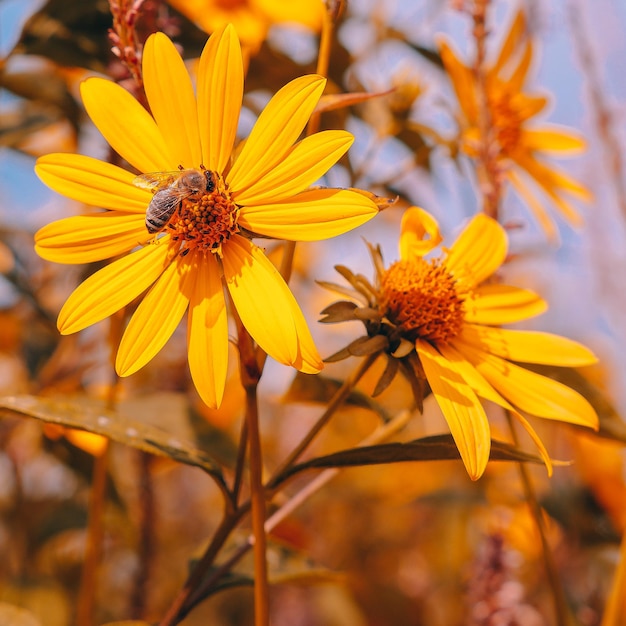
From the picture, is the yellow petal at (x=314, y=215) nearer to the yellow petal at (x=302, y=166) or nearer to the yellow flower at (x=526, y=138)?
the yellow petal at (x=302, y=166)

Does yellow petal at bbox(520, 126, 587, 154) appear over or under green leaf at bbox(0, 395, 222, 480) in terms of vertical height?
over

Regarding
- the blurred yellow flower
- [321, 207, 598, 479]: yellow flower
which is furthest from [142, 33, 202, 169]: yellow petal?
the blurred yellow flower

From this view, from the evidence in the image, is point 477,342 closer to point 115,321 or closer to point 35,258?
point 115,321

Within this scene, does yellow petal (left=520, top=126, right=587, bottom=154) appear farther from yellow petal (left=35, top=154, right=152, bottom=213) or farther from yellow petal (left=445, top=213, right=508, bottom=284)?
yellow petal (left=35, top=154, right=152, bottom=213)

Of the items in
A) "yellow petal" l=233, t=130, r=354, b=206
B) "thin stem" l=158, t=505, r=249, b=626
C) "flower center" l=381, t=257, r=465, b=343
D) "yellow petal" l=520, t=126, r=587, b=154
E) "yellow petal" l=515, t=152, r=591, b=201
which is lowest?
"thin stem" l=158, t=505, r=249, b=626

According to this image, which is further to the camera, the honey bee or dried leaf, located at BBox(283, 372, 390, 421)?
dried leaf, located at BBox(283, 372, 390, 421)

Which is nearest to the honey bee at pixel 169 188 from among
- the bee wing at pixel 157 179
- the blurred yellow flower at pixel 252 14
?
the bee wing at pixel 157 179

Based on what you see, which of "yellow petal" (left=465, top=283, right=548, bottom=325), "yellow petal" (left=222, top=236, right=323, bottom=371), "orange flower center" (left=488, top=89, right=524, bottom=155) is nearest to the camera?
"yellow petal" (left=222, top=236, right=323, bottom=371)
